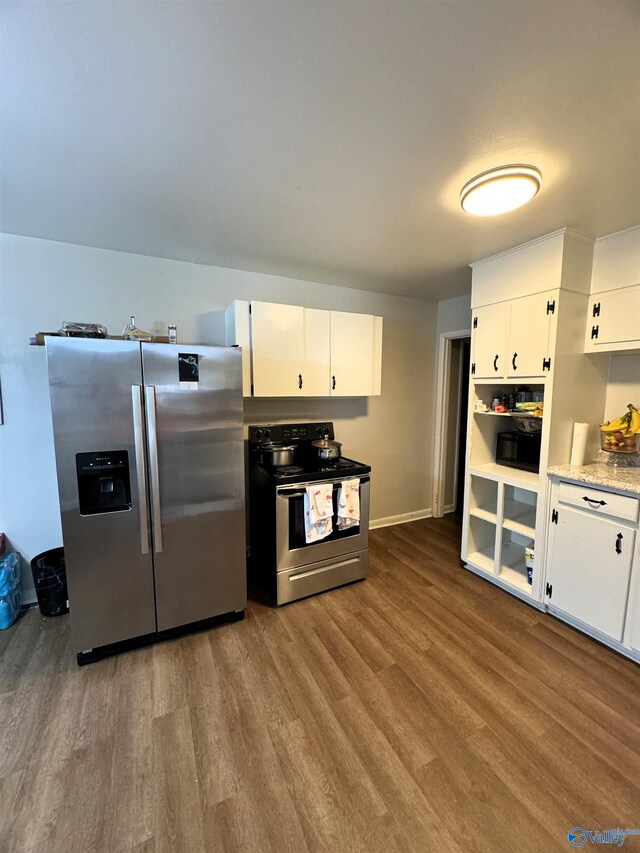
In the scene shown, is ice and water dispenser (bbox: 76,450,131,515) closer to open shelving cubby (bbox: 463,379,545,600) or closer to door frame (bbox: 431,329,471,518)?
open shelving cubby (bbox: 463,379,545,600)

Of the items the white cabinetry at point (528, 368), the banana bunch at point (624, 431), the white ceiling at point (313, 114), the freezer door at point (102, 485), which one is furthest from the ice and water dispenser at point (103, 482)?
the banana bunch at point (624, 431)

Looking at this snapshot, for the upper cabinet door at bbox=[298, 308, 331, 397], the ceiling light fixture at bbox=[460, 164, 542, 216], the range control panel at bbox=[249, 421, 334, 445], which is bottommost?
the range control panel at bbox=[249, 421, 334, 445]

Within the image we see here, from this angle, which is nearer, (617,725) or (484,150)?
(484,150)

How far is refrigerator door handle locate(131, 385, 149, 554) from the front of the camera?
73.0 inches

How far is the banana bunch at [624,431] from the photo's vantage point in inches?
87.6

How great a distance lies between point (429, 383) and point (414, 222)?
7.13ft

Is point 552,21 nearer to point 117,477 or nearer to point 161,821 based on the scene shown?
point 117,477

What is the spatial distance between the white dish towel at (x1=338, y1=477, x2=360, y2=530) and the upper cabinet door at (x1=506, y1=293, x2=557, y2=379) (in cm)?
141

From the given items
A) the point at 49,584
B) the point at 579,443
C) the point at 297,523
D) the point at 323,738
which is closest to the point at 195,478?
the point at 297,523

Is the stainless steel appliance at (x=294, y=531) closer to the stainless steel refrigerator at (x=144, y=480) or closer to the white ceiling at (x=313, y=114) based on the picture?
the stainless steel refrigerator at (x=144, y=480)

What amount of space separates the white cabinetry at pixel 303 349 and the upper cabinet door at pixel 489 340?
0.81m

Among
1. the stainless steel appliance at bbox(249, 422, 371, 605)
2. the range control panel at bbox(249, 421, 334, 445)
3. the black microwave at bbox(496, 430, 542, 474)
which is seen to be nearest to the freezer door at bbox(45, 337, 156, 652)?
the stainless steel appliance at bbox(249, 422, 371, 605)

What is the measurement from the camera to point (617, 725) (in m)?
1.57

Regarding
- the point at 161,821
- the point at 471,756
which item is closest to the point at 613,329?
the point at 471,756
